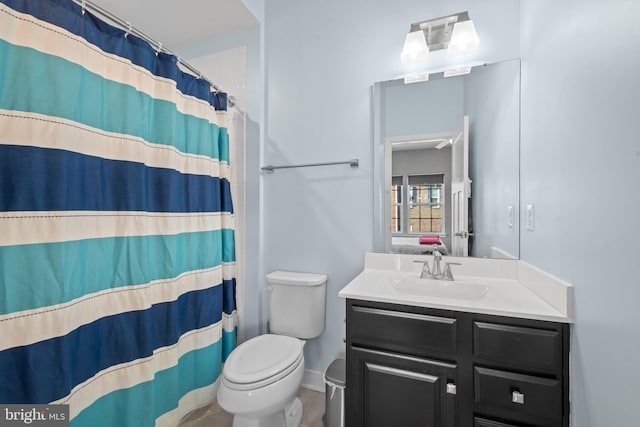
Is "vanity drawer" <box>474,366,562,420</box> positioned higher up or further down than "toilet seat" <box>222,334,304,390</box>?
higher up

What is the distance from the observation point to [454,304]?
1.13 metres

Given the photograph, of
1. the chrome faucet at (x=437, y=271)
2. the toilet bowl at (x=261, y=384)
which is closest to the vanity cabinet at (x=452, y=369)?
the toilet bowl at (x=261, y=384)

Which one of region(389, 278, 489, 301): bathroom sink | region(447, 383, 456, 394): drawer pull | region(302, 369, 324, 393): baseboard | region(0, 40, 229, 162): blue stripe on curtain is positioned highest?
region(0, 40, 229, 162): blue stripe on curtain

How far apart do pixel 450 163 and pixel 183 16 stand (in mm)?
2042

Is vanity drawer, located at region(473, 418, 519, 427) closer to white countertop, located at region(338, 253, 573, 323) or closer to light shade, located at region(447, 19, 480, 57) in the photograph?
white countertop, located at region(338, 253, 573, 323)

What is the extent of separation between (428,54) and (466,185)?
804 mm

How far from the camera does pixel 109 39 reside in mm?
1188

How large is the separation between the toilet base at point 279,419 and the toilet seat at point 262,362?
0.21 m

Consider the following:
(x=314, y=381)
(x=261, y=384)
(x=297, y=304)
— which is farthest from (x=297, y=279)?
(x=314, y=381)

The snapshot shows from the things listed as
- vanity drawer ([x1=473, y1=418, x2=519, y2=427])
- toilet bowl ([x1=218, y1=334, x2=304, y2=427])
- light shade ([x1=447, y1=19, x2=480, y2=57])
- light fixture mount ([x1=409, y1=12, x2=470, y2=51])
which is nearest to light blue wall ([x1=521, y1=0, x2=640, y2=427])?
vanity drawer ([x1=473, y1=418, x2=519, y2=427])

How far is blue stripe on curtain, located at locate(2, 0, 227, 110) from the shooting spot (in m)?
0.94

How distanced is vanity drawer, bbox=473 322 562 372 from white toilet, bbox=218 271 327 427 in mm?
852

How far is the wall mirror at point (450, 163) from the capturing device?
1513 mm

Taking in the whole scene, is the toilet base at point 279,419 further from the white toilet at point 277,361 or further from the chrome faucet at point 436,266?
the chrome faucet at point 436,266
